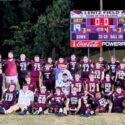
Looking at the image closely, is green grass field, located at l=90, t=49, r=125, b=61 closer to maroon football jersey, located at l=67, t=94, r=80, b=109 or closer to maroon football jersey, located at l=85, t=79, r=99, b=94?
maroon football jersey, located at l=85, t=79, r=99, b=94

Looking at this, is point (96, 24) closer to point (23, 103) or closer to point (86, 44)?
point (86, 44)

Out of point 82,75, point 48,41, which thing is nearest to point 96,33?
point 82,75

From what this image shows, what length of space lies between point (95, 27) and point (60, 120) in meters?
6.23

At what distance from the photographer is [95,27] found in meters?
18.9

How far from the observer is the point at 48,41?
1118 inches

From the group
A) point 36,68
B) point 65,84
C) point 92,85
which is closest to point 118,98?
point 92,85

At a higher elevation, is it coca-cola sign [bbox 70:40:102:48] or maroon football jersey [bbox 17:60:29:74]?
coca-cola sign [bbox 70:40:102:48]

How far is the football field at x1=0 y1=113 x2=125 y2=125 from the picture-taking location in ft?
43.1

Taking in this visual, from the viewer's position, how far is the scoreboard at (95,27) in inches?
741

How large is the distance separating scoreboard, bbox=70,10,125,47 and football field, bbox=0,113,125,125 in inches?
214

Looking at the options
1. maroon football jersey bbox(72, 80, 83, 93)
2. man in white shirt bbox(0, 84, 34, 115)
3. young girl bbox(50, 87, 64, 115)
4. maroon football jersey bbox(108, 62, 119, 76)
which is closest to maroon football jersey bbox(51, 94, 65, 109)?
young girl bbox(50, 87, 64, 115)

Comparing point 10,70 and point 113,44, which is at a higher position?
point 113,44

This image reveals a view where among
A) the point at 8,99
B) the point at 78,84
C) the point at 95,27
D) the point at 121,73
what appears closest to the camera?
the point at 8,99

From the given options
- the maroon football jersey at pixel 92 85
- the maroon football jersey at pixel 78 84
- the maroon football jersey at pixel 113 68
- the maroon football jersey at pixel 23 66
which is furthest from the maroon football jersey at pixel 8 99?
the maroon football jersey at pixel 113 68
